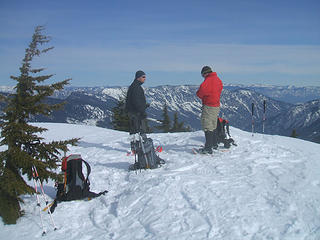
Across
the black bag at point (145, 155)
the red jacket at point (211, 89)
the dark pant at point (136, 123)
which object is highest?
the red jacket at point (211, 89)

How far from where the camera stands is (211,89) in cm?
860

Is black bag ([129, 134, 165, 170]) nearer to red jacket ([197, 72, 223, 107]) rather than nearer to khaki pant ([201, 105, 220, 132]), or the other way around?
khaki pant ([201, 105, 220, 132])

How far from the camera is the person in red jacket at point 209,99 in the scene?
28.1 ft

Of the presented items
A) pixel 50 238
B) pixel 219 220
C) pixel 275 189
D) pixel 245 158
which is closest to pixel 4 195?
pixel 50 238

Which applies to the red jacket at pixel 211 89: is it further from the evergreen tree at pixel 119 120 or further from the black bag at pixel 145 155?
the evergreen tree at pixel 119 120

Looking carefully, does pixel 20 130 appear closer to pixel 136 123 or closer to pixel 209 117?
pixel 136 123

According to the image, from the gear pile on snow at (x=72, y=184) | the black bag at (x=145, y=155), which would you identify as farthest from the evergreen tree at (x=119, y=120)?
the gear pile on snow at (x=72, y=184)

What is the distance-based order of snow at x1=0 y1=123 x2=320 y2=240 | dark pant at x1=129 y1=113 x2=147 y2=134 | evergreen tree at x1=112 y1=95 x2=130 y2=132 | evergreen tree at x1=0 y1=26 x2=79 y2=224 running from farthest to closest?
1. evergreen tree at x1=112 y1=95 x2=130 y2=132
2. dark pant at x1=129 y1=113 x2=147 y2=134
3. evergreen tree at x1=0 y1=26 x2=79 y2=224
4. snow at x1=0 y1=123 x2=320 y2=240

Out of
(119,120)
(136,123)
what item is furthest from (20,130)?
(119,120)

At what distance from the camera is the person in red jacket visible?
337 inches

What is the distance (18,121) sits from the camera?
5.82 metres

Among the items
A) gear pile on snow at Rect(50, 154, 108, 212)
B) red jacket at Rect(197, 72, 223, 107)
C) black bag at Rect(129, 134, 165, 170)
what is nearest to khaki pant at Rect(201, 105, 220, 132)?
red jacket at Rect(197, 72, 223, 107)

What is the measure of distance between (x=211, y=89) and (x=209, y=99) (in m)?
0.36

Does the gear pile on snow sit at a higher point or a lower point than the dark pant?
lower
